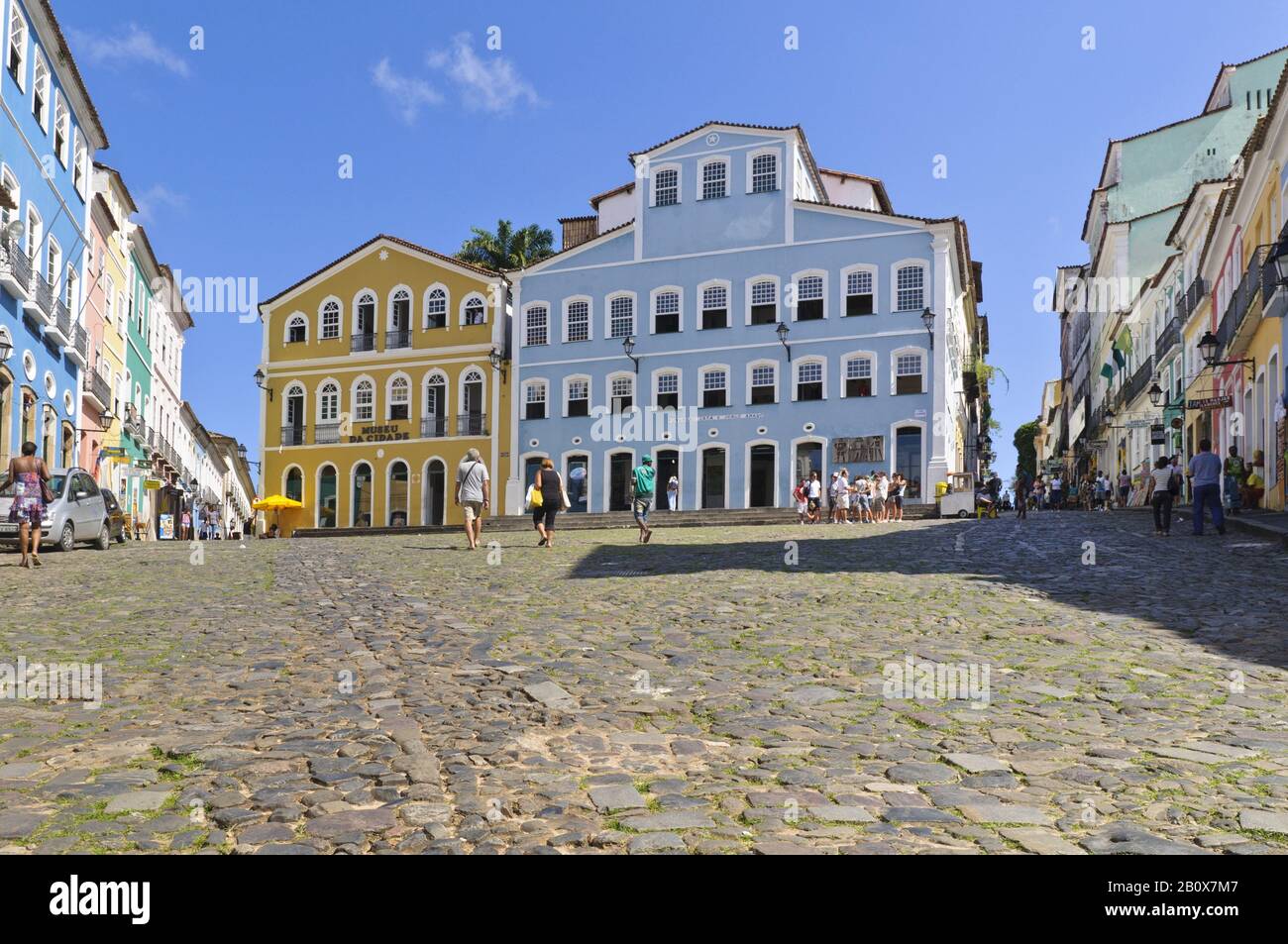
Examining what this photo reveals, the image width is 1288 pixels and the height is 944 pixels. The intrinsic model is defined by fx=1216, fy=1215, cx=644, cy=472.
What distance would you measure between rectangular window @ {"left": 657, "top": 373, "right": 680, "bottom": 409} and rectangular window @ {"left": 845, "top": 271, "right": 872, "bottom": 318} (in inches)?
266

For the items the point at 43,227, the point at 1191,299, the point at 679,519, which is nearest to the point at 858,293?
the point at 1191,299

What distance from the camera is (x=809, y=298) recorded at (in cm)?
4306

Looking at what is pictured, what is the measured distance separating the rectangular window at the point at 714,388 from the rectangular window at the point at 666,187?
680 centimetres

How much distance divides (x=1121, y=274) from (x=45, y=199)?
42.0 meters

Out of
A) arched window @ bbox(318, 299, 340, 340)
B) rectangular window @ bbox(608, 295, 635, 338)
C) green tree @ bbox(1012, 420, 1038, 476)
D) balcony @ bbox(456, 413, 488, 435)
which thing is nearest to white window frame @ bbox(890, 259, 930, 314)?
rectangular window @ bbox(608, 295, 635, 338)

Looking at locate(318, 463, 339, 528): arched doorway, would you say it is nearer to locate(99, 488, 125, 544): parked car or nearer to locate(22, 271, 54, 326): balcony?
locate(22, 271, 54, 326): balcony

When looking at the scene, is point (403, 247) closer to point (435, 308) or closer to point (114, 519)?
point (435, 308)

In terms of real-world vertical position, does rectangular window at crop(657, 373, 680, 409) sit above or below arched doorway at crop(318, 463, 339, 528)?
above

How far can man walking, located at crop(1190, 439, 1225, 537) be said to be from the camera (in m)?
20.0

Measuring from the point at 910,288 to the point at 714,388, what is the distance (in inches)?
303

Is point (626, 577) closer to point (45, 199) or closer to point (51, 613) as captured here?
point (51, 613)

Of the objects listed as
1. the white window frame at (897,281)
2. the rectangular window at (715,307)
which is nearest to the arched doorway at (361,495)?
the rectangular window at (715,307)

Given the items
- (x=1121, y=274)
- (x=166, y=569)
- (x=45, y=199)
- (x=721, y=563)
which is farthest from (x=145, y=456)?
(x=1121, y=274)

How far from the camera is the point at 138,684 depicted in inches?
284
